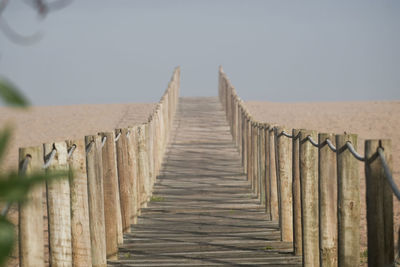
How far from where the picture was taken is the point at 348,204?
12.8 ft

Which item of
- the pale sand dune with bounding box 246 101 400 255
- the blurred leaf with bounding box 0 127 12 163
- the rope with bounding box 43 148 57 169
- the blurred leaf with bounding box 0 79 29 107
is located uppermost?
the pale sand dune with bounding box 246 101 400 255

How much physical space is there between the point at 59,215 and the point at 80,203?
580 mm

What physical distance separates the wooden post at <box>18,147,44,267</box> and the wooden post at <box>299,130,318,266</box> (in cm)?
273

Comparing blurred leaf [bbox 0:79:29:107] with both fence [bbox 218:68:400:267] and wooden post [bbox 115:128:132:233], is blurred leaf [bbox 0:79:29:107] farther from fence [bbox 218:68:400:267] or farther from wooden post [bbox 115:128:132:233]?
wooden post [bbox 115:128:132:233]

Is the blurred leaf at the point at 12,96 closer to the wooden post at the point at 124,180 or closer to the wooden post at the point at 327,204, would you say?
the wooden post at the point at 327,204

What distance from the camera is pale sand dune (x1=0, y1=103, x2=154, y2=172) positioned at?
1495 inches

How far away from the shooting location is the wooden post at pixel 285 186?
6.70m

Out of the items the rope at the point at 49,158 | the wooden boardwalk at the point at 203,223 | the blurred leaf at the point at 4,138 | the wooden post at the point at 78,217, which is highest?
the blurred leaf at the point at 4,138

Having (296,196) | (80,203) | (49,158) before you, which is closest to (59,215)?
(49,158)

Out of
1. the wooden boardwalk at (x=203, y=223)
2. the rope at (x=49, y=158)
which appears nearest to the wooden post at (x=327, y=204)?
the wooden boardwalk at (x=203, y=223)

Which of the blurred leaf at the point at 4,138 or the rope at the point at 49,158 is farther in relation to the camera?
the rope at the point at 49,158

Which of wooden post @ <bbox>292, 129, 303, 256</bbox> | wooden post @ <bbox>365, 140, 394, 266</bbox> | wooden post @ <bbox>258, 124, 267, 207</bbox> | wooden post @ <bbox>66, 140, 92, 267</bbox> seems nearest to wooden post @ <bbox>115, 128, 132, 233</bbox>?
wooden post @ <bbox>292, 129, 303, 256</bbox>

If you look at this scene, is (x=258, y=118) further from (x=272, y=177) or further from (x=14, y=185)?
(x=14, y=185)

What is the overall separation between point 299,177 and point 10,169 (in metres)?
5.51
